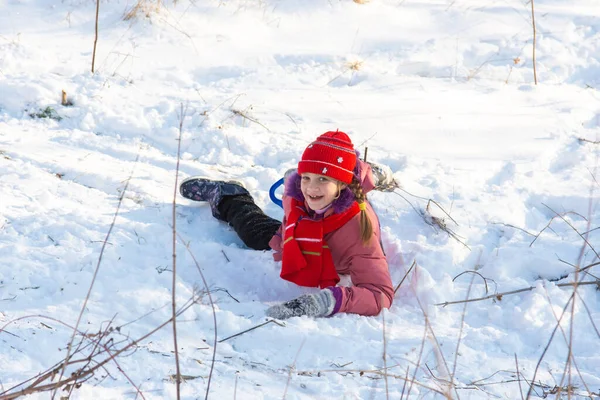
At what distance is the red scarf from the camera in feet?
14.3

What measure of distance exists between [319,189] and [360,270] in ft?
1.75

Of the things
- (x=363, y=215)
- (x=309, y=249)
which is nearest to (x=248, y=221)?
(x=309, y=249)

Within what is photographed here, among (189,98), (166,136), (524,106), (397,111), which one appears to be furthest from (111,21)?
(524,106)

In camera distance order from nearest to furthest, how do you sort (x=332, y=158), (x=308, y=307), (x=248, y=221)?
(x=308, y=307) → (x=332, y=158) → (x=248, y=221)

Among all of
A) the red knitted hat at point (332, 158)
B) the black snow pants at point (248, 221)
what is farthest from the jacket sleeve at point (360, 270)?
the black snow pants at point (248, 221)

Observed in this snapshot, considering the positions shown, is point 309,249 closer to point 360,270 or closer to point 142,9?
point 360,270

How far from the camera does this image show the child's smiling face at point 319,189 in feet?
14.1

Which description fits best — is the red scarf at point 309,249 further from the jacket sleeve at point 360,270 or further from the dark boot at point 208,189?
the dark boot at point 208,189

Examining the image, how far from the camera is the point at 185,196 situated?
17.6ft

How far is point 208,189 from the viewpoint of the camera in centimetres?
534

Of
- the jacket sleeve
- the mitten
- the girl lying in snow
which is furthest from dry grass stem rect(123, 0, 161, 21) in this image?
the mitten

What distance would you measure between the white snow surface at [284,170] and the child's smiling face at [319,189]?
586 mm

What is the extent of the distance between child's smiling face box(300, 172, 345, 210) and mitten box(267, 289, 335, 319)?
58cm

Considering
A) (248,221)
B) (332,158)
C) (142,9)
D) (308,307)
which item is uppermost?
(332,158)
